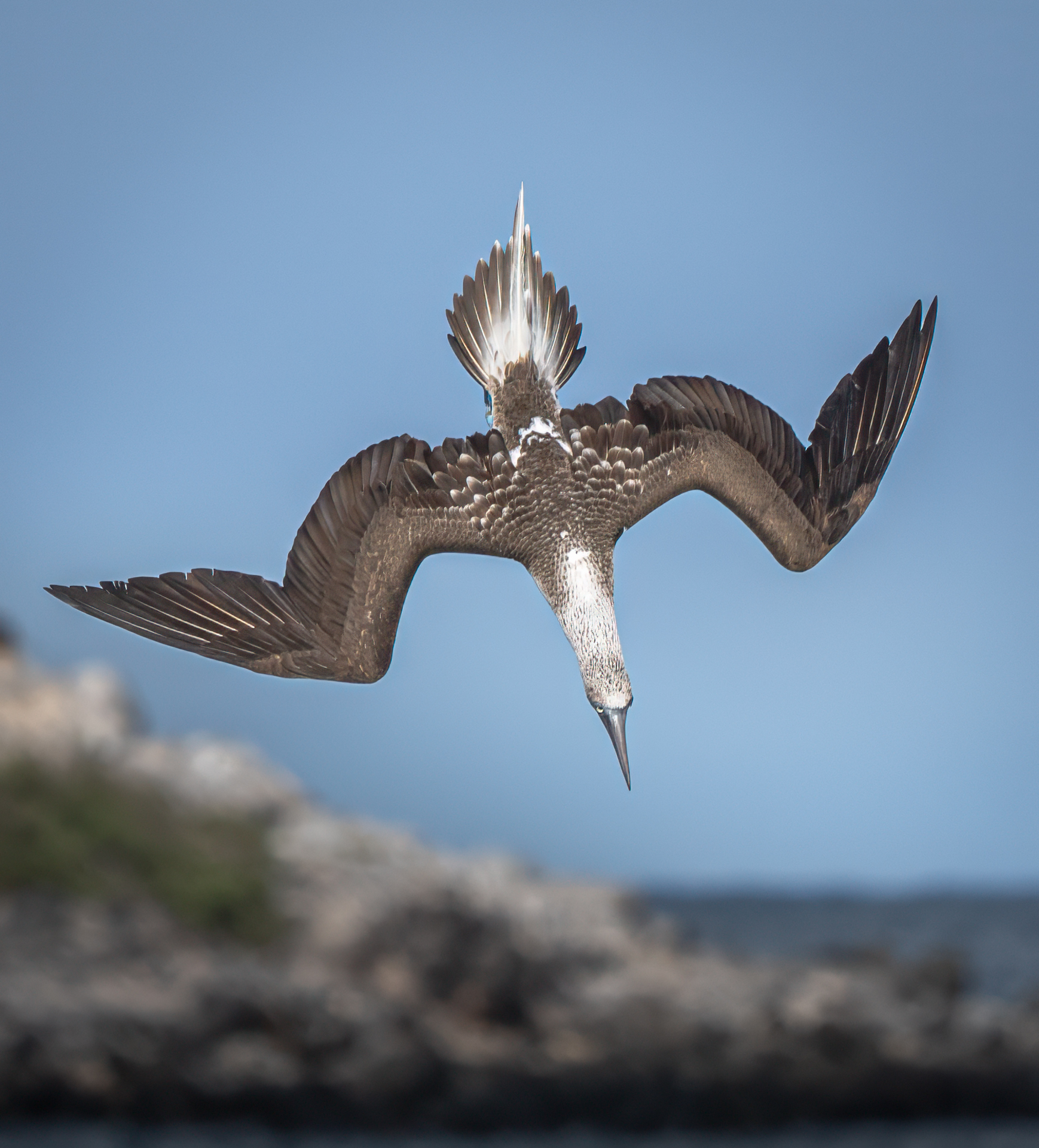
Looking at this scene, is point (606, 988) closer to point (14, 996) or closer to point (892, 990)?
point (892, 990)

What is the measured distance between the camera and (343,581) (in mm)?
7656

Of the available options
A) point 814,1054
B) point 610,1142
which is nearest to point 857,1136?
point 814,1054

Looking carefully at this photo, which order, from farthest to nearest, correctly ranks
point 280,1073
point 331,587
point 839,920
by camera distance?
point 839,920
point 280,1073
point 331,587

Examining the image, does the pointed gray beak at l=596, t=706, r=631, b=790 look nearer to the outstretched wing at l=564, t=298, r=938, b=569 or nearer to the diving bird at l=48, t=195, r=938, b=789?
the diving bird at l=48, t=195, r=938, b=789

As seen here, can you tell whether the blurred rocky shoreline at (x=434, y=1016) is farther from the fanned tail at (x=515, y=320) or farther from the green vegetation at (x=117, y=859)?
the fanned tail at (x=515, y=320)

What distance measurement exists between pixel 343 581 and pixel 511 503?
3.53 ft

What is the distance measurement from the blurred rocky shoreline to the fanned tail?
16.0 metres

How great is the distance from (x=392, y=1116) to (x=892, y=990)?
8602 millimetres

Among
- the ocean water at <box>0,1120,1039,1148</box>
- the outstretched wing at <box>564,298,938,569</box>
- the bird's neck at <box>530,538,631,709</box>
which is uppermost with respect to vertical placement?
the outstretched wing at <box>564,298,938,569</box>

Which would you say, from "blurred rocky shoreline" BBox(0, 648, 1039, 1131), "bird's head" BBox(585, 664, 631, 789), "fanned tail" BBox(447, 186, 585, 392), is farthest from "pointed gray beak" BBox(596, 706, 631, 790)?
"blurred rocky shoreline" BBox(0, 648, 1039, 1131)

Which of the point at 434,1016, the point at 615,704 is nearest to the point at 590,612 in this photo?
the point at 615,704

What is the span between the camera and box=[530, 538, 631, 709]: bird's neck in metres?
6.90

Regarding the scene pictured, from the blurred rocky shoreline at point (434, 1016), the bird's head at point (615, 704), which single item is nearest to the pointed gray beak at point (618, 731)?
the bird's head at point (615, 704)

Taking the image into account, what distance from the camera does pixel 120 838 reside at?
26.5 metres
